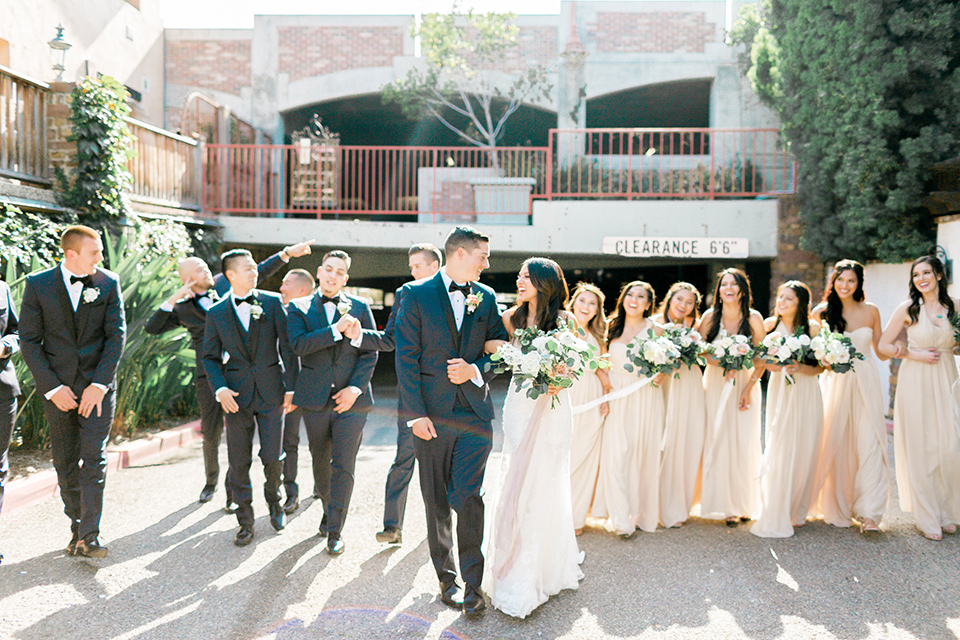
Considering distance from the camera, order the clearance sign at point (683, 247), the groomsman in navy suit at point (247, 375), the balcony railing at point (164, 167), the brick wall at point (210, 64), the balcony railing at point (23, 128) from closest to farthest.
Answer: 1. the groomsman in navy suit at point (247, 375)
2. the balcony railing at point (23, 128)
3. the balcony railing at point (164, 167)
4. the clearance sign at point (683, 247)
5. the brick wall at point (210, 64)

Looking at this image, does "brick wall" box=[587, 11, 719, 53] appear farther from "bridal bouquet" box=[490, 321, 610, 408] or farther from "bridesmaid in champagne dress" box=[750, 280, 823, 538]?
"bridal bouquet" box=[490, 321, 610, 408]

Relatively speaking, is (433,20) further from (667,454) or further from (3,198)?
(667,454)

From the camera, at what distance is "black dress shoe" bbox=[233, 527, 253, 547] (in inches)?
193

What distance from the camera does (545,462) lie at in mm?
4051

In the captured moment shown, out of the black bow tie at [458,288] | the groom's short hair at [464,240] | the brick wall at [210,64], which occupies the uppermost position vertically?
the brick wall at [210,64]

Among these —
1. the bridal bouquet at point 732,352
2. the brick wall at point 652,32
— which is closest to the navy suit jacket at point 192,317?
the bridal bouquet at point 732,352

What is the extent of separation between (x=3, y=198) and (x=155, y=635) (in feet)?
19.6

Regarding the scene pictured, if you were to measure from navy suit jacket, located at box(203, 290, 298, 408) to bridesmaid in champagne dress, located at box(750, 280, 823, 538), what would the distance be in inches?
143

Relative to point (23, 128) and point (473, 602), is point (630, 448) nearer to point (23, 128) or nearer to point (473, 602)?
point (473, 602)

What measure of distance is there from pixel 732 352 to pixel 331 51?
14557 mm

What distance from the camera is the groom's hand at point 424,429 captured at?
12.4ft

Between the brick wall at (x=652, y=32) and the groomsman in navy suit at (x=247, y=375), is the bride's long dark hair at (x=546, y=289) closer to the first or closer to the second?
the groomsman in navy suit at (x=247, y=375)

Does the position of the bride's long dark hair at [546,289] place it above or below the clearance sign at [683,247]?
below

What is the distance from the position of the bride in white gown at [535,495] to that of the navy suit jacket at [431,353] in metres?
0.32
